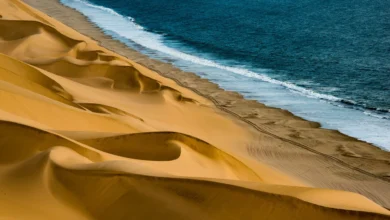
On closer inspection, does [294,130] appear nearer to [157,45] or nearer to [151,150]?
[151,150]

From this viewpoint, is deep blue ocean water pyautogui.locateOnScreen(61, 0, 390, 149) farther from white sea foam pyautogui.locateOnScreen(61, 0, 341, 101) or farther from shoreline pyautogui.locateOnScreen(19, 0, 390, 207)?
shoreline pyautogui.locateOnScreen(19, 0, 390, 207)

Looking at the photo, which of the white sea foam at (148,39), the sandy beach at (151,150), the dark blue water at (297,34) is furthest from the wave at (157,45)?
the sandy beach at (151,150)

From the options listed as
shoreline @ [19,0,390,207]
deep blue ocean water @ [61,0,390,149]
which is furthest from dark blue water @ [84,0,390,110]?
shoreline @ [19,0,390,207]

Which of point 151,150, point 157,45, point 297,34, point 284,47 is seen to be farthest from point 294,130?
point 297,34

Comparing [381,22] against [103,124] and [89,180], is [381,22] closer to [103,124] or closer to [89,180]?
[103,124]

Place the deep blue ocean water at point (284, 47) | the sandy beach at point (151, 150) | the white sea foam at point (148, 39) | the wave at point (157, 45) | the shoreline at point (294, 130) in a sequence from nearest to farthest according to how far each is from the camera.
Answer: the sandy beach at point (151, 150)
the shoreline at point (294, 130)
the deep blue ocean water at point (284, 47)
the wave at point (157, 45)
the white sea foam at point (148, 39)

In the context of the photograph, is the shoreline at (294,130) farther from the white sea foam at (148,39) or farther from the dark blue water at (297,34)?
the dark blue water at (297,34)
